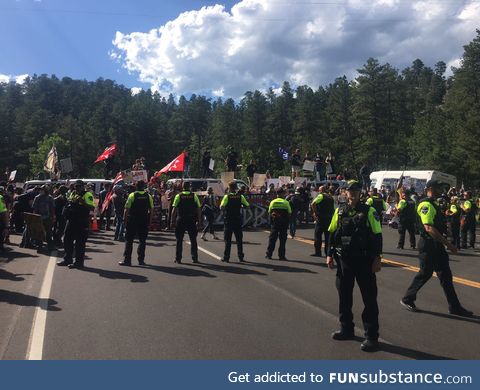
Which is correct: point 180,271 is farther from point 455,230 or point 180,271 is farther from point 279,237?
point 455,230

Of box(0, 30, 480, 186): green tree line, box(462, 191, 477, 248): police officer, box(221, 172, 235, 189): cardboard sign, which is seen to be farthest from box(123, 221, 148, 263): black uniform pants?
box(0, 30, 480, 186): green tree line

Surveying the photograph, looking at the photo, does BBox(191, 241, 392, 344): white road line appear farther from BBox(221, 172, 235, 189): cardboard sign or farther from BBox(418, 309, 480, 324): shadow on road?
BBox(221, 172, 235, 189): cardboard sign

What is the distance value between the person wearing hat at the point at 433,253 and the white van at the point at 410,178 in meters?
19.4

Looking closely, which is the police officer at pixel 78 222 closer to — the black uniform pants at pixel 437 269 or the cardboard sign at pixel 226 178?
the black uniform pants at pixel 437 269

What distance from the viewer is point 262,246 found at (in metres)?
14.3

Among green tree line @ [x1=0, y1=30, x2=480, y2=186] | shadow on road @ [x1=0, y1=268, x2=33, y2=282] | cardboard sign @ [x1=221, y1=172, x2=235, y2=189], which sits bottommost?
shadow on road @ [x1=0, y1=268, x2=33, y2=282]

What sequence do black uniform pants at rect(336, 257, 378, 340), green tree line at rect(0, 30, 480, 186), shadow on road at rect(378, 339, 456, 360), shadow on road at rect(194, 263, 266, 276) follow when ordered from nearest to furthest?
shadow on road at rect(378, 339, 456, 360), black uniform pants at rect(336, 257, 378, 340), shadow on road at rect(194, 263, 266, 276), green tree line at rect(0, 30, 480, 186)

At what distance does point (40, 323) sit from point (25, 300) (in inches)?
59.2

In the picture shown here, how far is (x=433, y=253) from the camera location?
22.8 feet

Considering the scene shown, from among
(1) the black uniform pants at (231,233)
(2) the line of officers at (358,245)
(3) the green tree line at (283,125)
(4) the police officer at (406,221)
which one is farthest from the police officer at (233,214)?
(3) the green tree line at (283,125)

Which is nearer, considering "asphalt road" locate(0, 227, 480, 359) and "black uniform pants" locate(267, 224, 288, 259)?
"asphalt road" locate(0, 227, 480, 359)

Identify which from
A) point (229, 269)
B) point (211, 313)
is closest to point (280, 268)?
point (229, 269)

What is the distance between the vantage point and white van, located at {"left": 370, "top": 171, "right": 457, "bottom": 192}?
2600 centimetres

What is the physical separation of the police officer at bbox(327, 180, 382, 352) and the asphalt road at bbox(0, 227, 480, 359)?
0.86 ft
